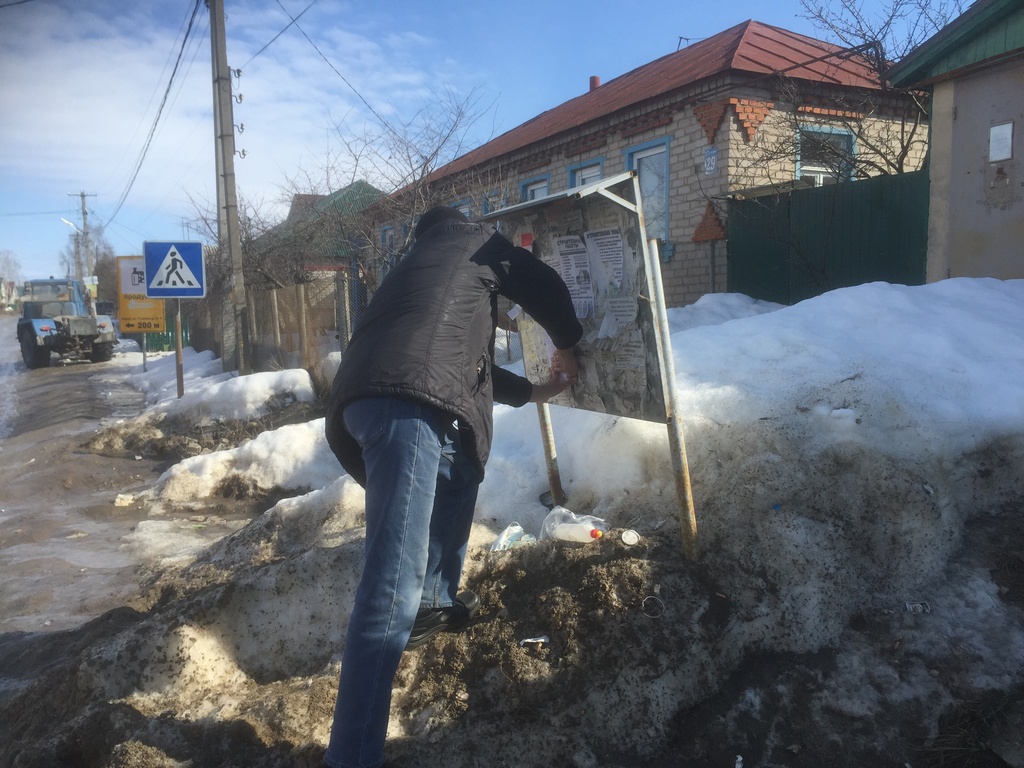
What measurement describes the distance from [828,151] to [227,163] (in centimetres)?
898

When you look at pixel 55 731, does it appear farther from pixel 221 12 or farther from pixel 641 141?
pixel 221 12

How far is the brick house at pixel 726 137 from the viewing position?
1030 cm

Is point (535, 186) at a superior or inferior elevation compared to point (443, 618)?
superior

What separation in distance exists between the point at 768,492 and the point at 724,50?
10.5 metres

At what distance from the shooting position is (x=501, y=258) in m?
2.62

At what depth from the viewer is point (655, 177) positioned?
12.0 m

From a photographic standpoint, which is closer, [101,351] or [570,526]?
[570,526]

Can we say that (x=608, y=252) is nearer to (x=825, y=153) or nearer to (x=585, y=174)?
(x=825, y=153)

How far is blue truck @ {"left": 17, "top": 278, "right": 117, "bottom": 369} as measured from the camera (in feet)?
75.2

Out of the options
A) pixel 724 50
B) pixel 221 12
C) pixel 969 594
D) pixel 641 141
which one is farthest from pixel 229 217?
pixel 969 594

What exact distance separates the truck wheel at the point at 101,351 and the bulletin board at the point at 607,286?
80.2 feet

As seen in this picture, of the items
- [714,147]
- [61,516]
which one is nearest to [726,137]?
[714,147]

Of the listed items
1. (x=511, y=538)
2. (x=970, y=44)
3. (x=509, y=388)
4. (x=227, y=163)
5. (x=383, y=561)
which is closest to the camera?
(x=383, y=561)

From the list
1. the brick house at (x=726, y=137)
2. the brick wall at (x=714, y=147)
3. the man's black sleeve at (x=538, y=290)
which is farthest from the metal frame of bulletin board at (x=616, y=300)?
the brick wall at (x=714, y=147)
